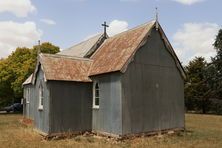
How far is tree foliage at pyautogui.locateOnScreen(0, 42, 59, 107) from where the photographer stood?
52769 millimetres

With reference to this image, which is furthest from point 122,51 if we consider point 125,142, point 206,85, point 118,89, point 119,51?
point 206,85

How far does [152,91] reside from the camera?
887 inches

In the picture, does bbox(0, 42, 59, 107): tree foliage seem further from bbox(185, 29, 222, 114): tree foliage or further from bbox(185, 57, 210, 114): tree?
bbox(185, 29, 222, 114): tree foliage

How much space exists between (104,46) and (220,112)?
119 feet

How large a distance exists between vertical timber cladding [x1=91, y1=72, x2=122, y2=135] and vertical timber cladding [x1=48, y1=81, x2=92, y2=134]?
0.80 metres

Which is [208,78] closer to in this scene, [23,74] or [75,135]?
[23,74]

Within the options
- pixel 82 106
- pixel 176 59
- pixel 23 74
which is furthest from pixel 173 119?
pixel 23 74

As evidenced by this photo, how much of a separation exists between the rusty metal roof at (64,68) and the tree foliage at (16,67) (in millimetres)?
28568

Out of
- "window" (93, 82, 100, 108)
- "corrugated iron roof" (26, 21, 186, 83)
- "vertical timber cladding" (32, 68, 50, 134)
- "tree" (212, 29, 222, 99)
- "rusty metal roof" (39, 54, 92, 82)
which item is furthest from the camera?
"tree" (212, 29, 222, 99)

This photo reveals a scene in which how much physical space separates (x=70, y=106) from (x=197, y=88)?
4071cm

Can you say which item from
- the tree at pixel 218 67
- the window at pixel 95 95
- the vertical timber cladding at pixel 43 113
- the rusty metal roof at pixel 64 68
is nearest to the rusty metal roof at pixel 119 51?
the rusty metal roof at pixel 64 68

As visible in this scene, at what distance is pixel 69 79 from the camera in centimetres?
2297

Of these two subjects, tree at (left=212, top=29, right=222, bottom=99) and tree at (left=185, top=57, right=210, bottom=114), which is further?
tree at (left=185, top=57, right=210, bottom=114)

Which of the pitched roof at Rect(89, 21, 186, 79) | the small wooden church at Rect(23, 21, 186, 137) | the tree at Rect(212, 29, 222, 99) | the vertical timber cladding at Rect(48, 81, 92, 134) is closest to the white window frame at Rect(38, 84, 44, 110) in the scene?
the small wooden church at Rect(23, 21, 186, 137)
